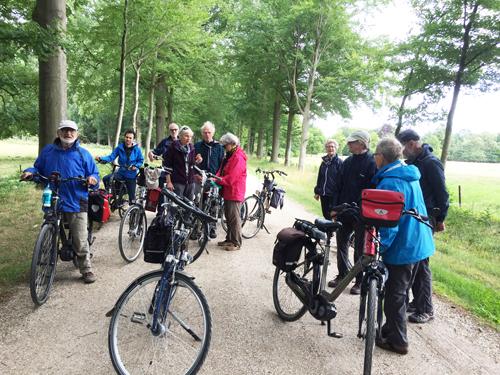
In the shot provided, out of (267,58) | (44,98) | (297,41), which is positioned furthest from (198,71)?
(44,98)

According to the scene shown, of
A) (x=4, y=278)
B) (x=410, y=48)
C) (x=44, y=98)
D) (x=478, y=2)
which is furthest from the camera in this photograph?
(x=410, y=48)

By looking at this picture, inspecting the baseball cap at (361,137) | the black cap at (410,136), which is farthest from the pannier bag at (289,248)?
the black cap at (410,136)

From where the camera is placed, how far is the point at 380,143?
3416mm

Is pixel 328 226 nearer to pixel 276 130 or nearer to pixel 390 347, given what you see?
pixel 390 347

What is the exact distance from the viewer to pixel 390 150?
3328mm

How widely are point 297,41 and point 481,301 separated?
63.2 feet

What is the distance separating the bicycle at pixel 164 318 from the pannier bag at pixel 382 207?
4.42ft

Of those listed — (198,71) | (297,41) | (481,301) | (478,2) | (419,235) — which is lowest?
(481,301)

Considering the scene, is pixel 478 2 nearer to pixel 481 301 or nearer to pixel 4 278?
pixel 481 301

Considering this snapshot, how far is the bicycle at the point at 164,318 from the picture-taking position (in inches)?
106

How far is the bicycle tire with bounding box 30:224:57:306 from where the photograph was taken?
3.66m

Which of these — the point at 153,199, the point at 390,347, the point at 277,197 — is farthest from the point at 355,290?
the point at 277,197

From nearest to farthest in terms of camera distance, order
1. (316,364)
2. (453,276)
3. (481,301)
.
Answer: (316,364) < (481,301) < (453,276)

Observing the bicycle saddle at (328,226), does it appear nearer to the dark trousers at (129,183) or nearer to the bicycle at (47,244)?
the bicycle at (47,244)
